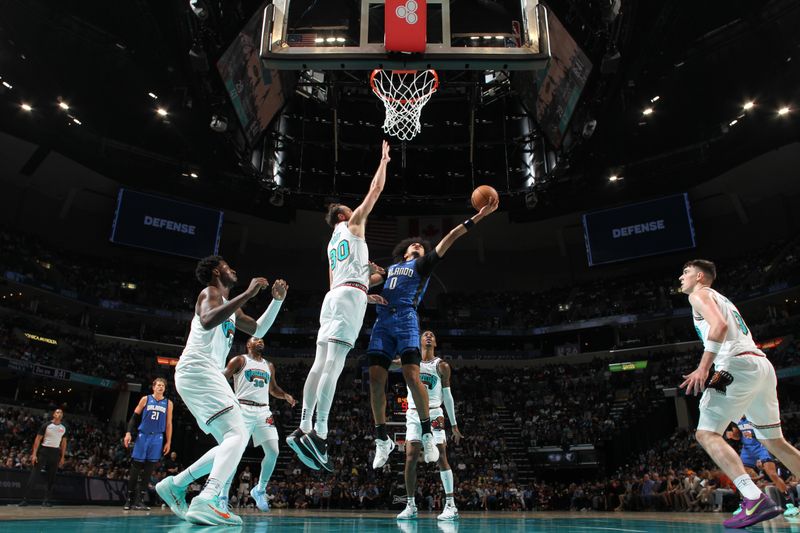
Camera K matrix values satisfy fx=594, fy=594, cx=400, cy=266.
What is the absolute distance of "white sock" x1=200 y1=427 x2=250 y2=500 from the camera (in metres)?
4.72

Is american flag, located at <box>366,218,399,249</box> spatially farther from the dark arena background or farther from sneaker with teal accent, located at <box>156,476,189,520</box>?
sneaker with teal accent, located at <box>156,476,189,520</box>

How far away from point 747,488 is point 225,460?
450 cm

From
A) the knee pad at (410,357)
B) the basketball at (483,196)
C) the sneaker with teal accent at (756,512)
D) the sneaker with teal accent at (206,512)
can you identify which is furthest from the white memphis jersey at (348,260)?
the sneaker with teal accent at (756,512)

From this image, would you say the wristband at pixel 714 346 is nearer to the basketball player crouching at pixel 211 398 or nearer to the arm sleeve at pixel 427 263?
the arm sleeve at pixel 427 263

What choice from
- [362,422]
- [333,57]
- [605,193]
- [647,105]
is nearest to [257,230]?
[362,422]

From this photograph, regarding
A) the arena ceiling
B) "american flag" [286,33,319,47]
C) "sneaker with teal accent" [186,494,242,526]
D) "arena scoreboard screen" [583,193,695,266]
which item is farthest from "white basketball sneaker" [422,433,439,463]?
"arena scoreboard screen" [583,193,695,266]

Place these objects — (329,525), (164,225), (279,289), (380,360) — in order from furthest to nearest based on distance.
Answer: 1. (164,225)
2. (380,360)
3. (329,525)
4. (279,289)

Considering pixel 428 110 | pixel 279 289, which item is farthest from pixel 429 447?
pixel 428 110

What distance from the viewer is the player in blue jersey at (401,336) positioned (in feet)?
21.2

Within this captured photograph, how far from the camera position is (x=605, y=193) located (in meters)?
29.5

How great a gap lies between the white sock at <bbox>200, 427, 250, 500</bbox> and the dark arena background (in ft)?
8.02

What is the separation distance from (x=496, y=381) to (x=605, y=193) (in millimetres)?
12563

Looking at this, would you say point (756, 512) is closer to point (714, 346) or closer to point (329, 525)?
point (714, 346)

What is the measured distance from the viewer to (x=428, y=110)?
24266mm
